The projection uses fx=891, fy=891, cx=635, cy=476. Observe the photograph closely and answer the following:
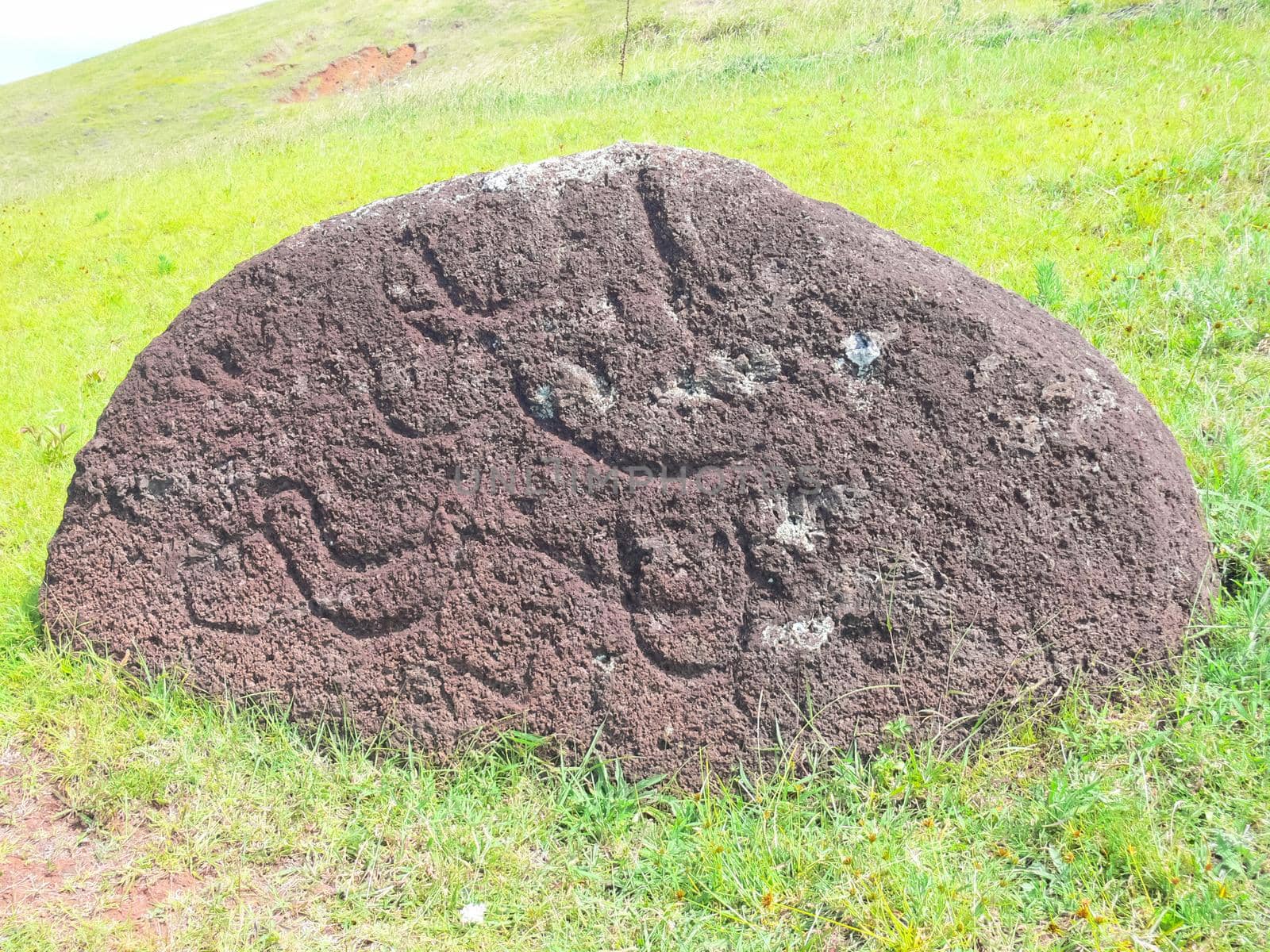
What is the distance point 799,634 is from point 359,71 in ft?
109

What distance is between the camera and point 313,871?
236 cm

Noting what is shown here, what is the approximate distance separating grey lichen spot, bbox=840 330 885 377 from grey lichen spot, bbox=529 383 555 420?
2.81 ft

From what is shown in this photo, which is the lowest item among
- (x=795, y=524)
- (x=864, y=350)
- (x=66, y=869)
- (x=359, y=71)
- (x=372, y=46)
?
(x=66, y=869)

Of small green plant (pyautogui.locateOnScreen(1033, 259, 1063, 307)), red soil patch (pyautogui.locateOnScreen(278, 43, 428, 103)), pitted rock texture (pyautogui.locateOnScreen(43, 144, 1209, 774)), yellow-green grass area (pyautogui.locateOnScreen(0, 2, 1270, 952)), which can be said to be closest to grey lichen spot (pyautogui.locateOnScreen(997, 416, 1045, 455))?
pitted rock texture (pyautogui.locateOnScreen(43, 144, 1209, 774))

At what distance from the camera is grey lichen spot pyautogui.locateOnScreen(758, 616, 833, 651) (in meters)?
2.47

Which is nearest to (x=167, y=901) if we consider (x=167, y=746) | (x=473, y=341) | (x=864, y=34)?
(x=167, y=746)

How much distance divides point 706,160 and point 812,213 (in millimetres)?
381

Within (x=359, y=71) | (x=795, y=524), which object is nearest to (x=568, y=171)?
(x=795, y=524)

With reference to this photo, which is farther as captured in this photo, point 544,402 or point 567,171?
point 567,171

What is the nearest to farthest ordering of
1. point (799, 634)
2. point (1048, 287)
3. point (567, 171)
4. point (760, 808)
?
point (760, 808) < point (799, 634) < point (567, 171) < point (1048, 287)

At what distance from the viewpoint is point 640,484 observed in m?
2.57

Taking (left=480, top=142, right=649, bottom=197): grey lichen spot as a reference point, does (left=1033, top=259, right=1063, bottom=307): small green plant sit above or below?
below

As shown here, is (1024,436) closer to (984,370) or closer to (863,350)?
(984,370)

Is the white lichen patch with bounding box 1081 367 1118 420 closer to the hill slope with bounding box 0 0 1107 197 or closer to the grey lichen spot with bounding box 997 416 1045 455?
the grey lichen spot with bounding box 997 416 1045 455
